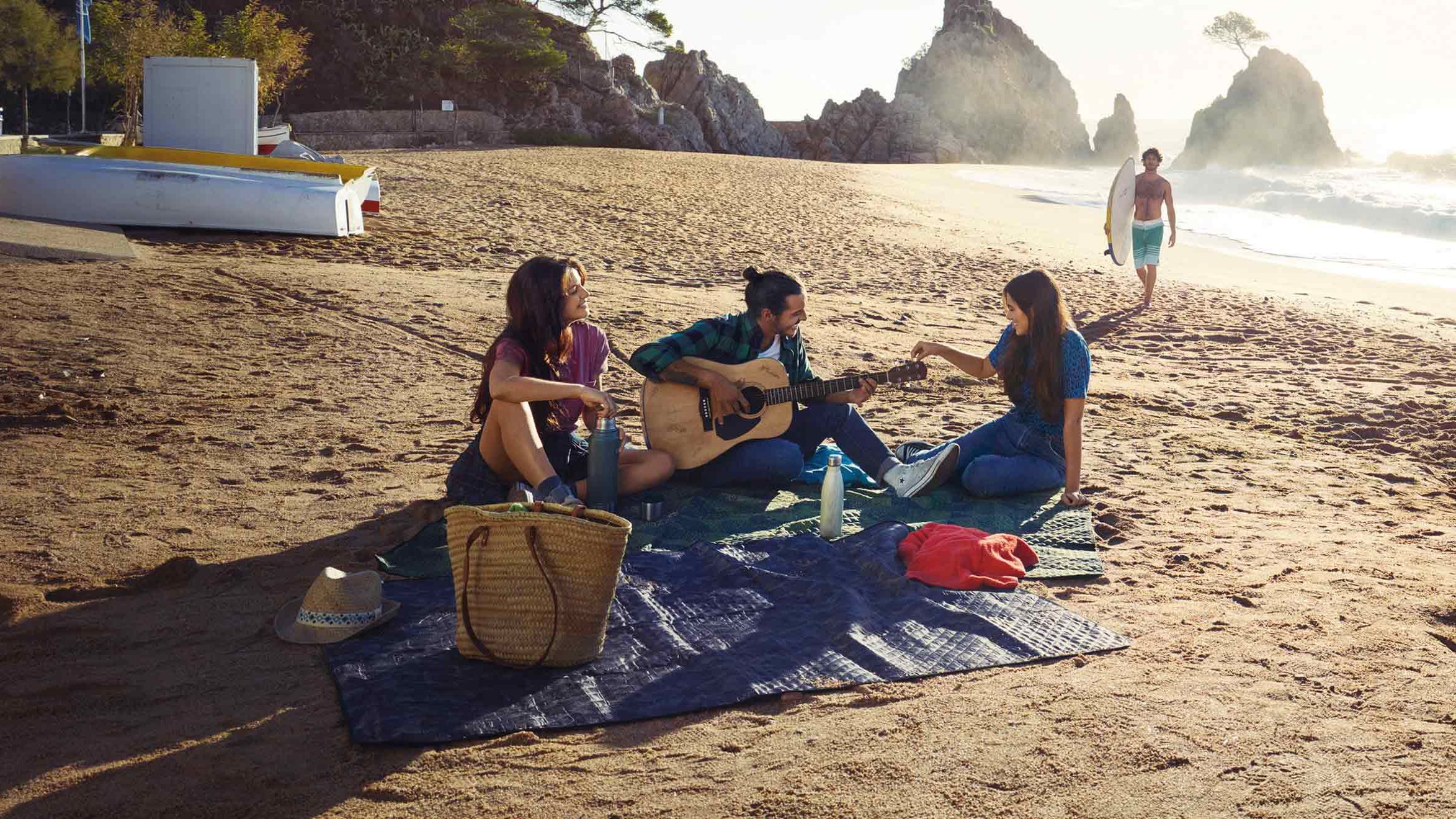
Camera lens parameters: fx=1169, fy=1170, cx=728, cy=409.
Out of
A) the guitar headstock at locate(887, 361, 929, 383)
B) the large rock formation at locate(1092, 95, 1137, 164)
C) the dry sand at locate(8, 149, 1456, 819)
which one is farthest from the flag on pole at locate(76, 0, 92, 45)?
the large rock formation at locate(1092, 95, 1137, 164)

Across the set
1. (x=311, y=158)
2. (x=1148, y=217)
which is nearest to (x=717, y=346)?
(x=1148, y=217)

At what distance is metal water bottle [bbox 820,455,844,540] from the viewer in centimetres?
466

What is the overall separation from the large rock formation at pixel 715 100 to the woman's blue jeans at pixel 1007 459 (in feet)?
147

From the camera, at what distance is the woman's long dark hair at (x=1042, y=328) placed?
202 inches

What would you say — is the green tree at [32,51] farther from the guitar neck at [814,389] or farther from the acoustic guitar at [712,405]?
the guitar neck at [814,389]

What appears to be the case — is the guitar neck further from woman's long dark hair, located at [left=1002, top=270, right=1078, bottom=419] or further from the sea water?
the sea water

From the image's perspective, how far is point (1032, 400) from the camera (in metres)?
5.36

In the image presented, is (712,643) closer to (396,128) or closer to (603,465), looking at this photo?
(603,465)

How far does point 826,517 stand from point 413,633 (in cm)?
174

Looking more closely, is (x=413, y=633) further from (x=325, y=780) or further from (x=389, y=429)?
(x=389, y=429)

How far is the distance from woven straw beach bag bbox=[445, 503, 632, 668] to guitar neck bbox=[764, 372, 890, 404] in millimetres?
2029

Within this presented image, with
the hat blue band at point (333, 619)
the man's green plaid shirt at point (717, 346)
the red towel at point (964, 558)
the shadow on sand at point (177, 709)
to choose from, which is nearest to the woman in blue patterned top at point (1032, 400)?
the man's green plaid shirt at point (717, 346)

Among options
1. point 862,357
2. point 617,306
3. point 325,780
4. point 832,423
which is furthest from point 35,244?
point 325,780

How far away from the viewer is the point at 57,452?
213 inches
